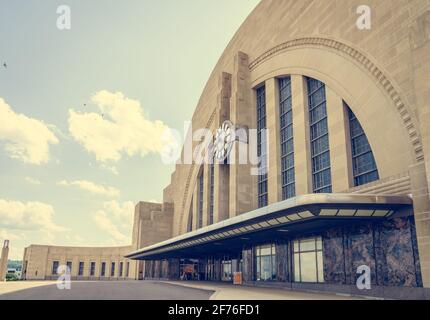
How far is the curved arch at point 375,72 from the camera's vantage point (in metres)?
19.7

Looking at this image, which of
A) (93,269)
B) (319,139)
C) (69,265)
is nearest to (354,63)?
(319,139)

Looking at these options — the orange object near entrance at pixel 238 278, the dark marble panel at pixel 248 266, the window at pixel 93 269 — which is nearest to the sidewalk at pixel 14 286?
the orange object near entrance at pixel 238 278

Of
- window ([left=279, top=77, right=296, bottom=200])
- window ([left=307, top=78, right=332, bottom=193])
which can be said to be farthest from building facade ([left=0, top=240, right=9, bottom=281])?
window ([left=307, top=78, right=332, bottom=193])

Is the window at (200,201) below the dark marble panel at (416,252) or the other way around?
the other way around

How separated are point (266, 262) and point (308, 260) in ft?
20.7

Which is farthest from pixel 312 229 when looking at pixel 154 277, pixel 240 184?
pixel 154 277

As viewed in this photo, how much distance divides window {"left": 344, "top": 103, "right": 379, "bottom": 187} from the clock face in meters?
15.2

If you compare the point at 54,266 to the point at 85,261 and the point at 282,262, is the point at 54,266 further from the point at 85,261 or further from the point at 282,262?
the point at 282,262

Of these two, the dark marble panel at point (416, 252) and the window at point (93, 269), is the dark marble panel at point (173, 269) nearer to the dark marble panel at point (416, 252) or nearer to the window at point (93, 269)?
the window at point (93, 269)

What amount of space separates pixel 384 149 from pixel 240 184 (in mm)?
17098

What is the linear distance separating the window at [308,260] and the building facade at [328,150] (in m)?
0.10

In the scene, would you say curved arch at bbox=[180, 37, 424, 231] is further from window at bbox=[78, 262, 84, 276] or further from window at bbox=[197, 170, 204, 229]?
window at bbox=[78, 262, 84, 276]

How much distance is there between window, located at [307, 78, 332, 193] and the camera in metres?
27.3

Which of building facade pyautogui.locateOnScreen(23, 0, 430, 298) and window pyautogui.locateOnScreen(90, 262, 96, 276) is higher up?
building facade pyautogui.locateOnScreen(23, 0, 430, 298)
